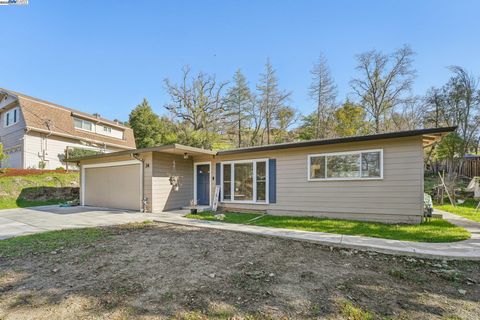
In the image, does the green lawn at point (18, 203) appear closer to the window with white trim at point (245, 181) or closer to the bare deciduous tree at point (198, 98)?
the window with white trim at point (245, 181)

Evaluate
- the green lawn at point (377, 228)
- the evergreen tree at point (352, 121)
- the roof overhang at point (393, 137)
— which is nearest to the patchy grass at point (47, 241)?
the green lawn at point (377, 228)

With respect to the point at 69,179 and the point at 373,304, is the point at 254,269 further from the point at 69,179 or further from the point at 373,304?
the point at 69,179

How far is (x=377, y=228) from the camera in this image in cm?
625

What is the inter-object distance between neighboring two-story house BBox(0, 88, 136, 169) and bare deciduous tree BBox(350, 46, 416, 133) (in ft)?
69.0

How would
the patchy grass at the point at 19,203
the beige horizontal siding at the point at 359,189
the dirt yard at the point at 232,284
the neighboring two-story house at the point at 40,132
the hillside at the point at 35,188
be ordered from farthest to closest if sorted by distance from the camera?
the neighboring two-story house at the point at 40,132 < the hillside at the point at 35,188 < the patchy grass at the point at 19,203 < the beige horizontal siding at the point at 359,189 < the dirt yard at the point at 232,284

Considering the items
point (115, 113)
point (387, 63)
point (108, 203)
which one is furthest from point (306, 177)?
point (115, 113)

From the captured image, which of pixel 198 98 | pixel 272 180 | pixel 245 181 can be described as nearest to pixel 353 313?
pixel 272 180

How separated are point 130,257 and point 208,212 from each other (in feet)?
17.0

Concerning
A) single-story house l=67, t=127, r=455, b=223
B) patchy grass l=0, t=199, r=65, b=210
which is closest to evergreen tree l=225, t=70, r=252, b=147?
single-story house l=67, t=127, r=455, b=223

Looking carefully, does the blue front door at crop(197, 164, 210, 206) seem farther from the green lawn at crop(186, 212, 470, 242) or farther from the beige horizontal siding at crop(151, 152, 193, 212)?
the green lawn at crop(186, 212, 470, 242)

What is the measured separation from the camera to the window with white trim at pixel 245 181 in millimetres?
9141

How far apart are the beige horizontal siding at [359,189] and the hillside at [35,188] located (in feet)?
37.1

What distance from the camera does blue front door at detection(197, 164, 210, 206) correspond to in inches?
430

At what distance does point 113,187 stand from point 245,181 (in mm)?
6170
